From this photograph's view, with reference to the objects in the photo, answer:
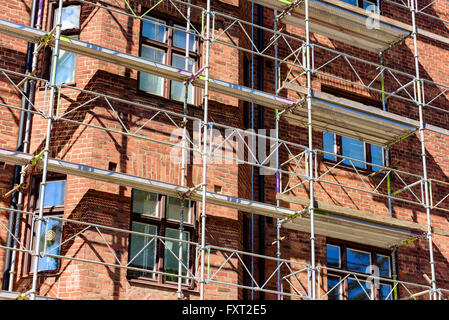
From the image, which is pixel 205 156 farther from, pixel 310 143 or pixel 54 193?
pixel 54 193

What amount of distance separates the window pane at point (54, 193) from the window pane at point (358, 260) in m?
5.76

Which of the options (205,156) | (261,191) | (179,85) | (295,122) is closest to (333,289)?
(261,191)

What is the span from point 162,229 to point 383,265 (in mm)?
4996

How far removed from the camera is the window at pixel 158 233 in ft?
49.5

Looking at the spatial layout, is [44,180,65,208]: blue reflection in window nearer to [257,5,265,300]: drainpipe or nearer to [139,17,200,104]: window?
[139,17,200,104]: window

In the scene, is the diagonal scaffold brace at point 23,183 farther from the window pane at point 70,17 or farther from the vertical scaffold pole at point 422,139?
the vertical scaffold pole at point 422,139

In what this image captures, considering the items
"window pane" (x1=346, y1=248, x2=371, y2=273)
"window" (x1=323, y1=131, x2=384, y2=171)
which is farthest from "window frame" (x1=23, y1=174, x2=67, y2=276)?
"window pane" (x1=346, y1=248, x2=371, y2=273)

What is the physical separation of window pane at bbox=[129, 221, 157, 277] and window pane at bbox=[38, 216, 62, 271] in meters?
1.20

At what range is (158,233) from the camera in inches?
607

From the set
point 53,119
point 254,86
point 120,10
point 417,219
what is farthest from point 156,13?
point 417,219

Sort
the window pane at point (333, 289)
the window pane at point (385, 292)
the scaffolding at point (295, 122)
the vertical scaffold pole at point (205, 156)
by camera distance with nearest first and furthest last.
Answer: the vertical scaffold pole at point (205, 156) < the scaffolding at point (295, 122) < the window pane at point (333, 289) < the window pane at point (385, 292)

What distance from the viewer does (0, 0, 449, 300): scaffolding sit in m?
14.7

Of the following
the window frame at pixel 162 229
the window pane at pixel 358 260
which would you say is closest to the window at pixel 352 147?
the window pane at pixel 358 260

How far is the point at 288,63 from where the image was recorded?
17344 mm
